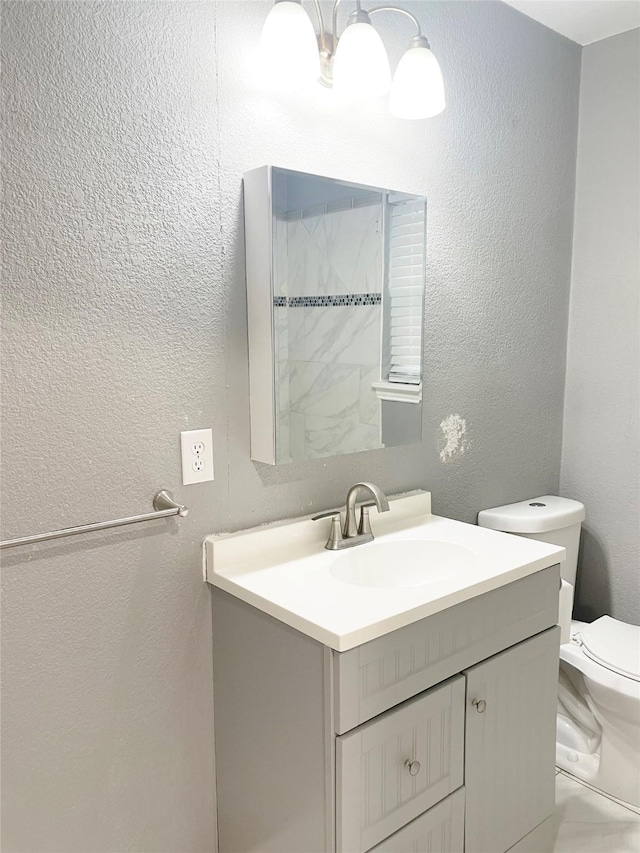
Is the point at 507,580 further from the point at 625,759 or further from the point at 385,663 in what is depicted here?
the point at 625,759

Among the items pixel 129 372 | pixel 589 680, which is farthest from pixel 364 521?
pixel 589 680

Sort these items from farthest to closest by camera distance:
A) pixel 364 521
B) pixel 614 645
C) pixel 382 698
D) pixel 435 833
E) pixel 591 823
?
1. pixel 614 645
2. pixel 591 823
3. pixel 364 521
4. pixel 435 833
5. pixel 382 698

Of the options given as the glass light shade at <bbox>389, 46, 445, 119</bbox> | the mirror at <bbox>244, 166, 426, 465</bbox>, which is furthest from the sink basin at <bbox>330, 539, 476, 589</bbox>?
the glass light shade at <bbox>389, 46, 445, 119</bbox>

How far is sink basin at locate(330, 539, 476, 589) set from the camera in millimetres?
1612

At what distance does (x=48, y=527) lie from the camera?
1.29 meters

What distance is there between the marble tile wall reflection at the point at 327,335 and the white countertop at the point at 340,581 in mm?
224

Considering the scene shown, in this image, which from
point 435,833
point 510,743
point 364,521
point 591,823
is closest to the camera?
point 435,833

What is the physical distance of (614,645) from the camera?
77.3 inches

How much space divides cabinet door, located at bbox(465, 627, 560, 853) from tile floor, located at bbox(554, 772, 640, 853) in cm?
17

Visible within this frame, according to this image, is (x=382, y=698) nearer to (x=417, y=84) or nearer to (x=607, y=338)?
(x=417, y=84)

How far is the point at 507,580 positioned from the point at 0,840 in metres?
1.12

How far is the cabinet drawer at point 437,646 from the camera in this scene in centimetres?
122

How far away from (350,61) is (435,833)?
166 cm

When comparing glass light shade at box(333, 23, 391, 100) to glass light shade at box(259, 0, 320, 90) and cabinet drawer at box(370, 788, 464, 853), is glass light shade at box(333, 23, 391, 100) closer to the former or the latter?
glass light shade at box(259, 0, 320, 90)
